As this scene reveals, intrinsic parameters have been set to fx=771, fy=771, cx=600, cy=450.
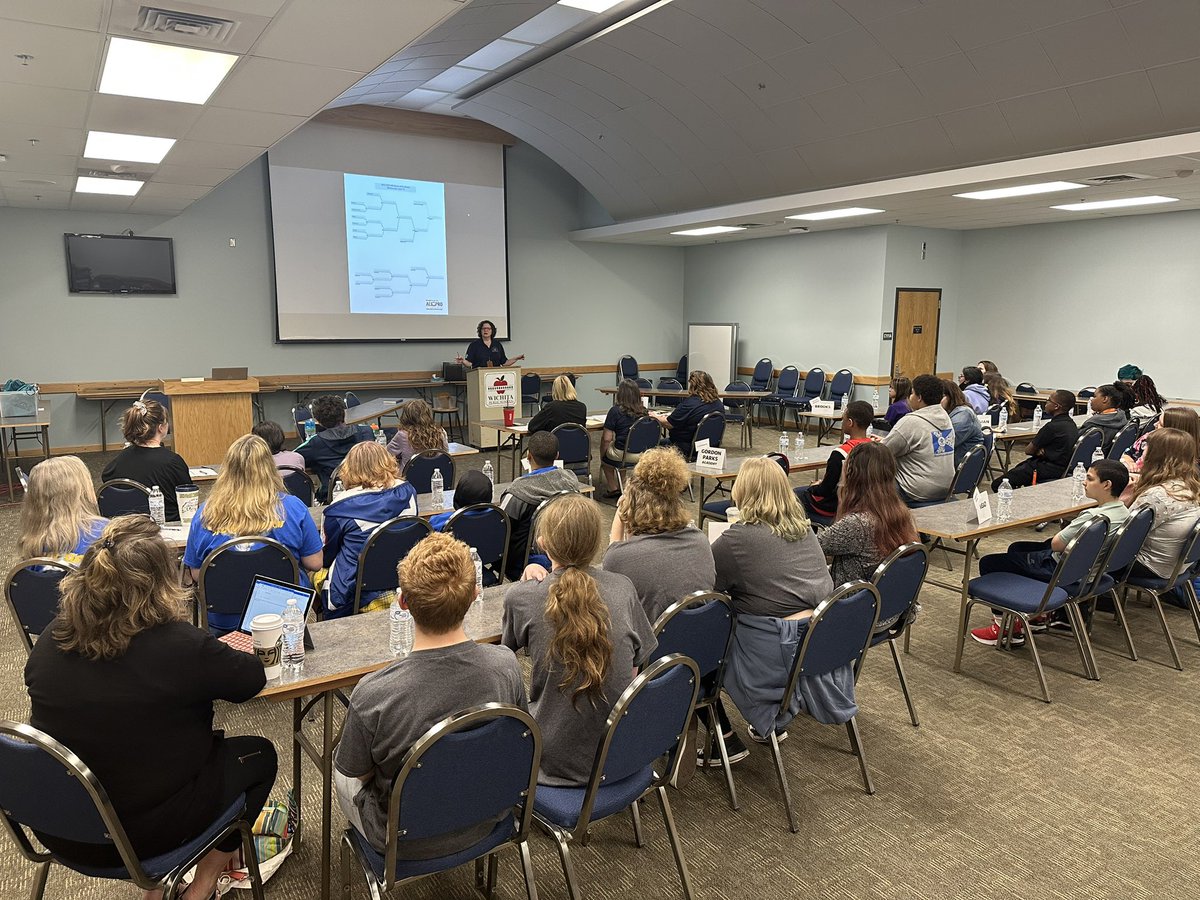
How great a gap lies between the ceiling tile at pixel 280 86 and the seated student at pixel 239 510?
2.53m

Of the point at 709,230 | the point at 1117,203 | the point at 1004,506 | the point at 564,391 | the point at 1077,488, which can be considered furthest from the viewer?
the point at 709,230

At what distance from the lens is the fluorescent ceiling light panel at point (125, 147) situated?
6.07 metres

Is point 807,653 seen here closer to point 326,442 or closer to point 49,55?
point 326,442

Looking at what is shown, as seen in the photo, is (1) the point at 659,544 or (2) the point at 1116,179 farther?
(2) the point at 1116,179

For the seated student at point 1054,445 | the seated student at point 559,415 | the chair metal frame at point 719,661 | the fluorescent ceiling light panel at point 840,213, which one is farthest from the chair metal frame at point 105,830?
the fluorescent ceiling light panel at point 840,213

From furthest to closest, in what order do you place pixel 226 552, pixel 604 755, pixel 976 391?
1. pixel 976 391
2. pixel 226 552
3. pixel 604 755

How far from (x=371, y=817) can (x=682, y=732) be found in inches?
35.7

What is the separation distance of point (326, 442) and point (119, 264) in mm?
6803

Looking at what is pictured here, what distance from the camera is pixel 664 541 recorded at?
276 cm

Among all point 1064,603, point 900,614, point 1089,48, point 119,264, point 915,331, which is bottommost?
point 1064,603

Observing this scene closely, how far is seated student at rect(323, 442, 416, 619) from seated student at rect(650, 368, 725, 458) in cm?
416

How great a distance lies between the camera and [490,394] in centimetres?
1059

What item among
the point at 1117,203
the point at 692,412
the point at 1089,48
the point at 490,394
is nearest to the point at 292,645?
the point at 692,412

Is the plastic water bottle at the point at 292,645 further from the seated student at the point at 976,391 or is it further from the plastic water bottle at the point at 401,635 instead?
the seated student at the point at 976,391
